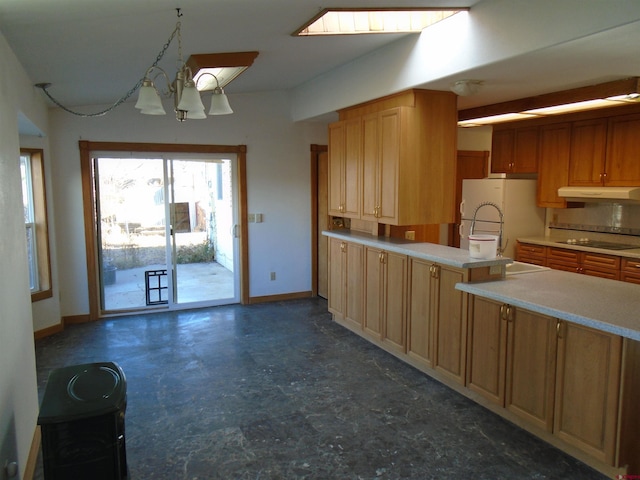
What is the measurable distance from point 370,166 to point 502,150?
2.49 m

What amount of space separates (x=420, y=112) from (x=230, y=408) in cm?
280

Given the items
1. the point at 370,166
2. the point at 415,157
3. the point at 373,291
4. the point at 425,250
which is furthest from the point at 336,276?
the point at 415,157

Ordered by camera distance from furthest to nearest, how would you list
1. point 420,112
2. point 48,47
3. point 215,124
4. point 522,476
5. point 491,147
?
point 491,147, point 215,124, point 420,112, point 48,47, point 522,476

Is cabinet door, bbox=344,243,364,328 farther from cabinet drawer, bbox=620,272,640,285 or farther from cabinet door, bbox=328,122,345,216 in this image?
cabinet drawer, bbox=620,272,640,285

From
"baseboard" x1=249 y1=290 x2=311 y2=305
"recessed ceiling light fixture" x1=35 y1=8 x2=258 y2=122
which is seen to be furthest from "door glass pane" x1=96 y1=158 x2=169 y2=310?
"recessed ceiling light fixture" x1=35 y1=8 x2=258 y2=122

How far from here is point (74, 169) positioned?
5203 mm

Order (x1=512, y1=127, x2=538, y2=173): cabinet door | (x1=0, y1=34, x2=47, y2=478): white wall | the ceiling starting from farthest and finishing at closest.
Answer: (x1=512, y1=127, x2=538, y2=173): cabinet door < the ceiling < (x1=0, y1=34, x2=47, y2=478): white wall

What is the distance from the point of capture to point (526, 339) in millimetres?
2842

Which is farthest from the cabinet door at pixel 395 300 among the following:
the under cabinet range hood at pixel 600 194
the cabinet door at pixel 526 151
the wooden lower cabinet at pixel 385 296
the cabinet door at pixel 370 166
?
the cabinet door at pixel 526 151

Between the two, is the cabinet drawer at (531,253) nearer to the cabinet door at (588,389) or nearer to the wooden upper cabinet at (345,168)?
the wooden upper cabinet at (345,168)

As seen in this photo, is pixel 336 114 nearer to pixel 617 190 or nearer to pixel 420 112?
pixel 420 112

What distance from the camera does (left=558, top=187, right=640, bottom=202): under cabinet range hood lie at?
182 inches

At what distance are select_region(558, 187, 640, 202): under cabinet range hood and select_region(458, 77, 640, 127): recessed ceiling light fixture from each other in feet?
2.75

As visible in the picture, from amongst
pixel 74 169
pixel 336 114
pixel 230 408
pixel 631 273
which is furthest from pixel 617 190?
pixel 74 169
